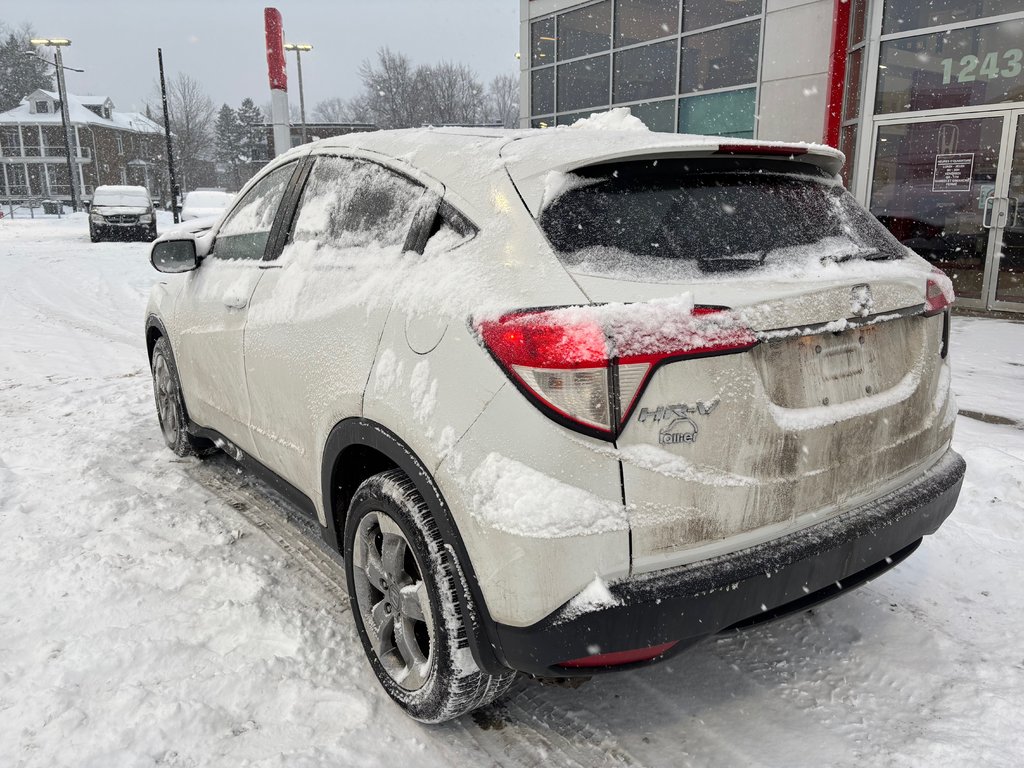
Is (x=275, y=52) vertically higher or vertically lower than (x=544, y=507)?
higher

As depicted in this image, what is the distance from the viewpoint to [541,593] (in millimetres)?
1856

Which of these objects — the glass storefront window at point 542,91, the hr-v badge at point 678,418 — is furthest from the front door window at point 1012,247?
the hr-v badge at point 678,418

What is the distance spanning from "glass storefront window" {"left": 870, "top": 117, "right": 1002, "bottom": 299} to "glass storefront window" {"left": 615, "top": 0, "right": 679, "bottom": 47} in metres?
5.10

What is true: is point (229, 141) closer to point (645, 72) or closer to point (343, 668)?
point (645, 72)

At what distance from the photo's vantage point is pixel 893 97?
10.3 metres

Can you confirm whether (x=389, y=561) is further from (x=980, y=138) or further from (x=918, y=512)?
(x=980, y=138)

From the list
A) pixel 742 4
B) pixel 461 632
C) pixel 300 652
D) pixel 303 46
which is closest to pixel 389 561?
pixel 461 632

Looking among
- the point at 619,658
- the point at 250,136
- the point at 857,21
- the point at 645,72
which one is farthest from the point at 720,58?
the point at 250,136

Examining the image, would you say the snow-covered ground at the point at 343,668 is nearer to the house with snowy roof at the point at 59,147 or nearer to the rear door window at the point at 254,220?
the rear door window at the point at 254,220

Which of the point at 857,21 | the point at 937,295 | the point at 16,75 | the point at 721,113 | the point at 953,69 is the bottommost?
the point at 937,295

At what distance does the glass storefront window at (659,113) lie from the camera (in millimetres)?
14062

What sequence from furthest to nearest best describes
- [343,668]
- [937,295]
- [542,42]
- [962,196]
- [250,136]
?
1. [250,136]
2. [542,42]
3. [962,196]
4. [343,668]
5. [937,295]

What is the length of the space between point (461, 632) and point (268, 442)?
1510mm

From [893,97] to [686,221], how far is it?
33.0 feet
